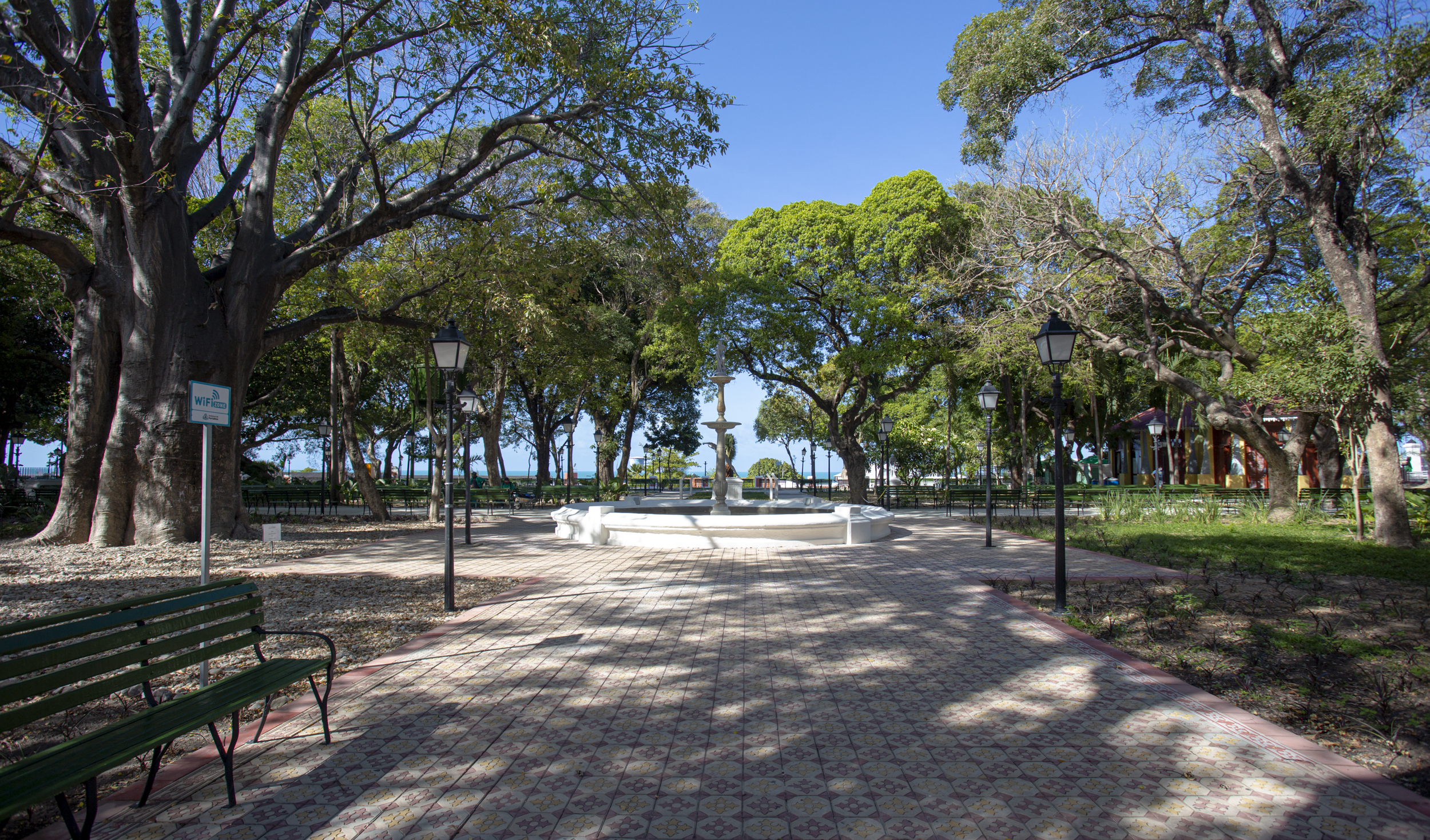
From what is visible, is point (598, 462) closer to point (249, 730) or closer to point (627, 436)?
point (627, 436)

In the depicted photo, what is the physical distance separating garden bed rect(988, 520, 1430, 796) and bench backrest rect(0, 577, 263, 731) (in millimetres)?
6194

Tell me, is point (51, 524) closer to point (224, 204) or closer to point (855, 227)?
point (224, 204)

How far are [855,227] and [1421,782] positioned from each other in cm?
2162

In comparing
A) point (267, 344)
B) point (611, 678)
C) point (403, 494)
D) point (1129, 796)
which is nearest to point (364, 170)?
point (267, 344)

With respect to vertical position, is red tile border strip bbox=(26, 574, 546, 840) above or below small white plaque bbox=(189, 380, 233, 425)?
below

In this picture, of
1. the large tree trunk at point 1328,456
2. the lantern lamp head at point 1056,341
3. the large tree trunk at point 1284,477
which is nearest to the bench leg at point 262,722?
the lantern lamp head at point 1056,341

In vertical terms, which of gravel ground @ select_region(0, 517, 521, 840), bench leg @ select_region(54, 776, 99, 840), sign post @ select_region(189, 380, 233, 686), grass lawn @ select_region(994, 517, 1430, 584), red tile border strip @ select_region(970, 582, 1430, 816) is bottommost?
grass lawn @ select_region(994, 517, 1430, 584)

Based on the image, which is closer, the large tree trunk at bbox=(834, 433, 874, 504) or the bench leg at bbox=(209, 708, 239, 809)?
the bench leg at bbox=(209, 708, 239, 809)

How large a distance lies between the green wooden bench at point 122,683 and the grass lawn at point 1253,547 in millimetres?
11224

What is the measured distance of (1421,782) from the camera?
354 centimetres

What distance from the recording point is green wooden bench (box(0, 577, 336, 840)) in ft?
8.47

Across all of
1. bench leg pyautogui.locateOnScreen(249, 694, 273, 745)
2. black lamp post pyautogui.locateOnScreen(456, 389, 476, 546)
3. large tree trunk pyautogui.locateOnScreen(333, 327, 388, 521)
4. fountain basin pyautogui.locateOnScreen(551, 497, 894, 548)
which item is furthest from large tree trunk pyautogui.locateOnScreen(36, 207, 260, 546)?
bench leg pyautogui.locateOnScreen(249, 694, 273, 745)

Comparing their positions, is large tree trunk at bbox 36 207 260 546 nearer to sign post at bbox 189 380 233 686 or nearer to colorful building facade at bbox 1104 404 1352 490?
sign post at bbox 189 380 233 686

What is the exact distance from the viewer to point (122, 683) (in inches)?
123
